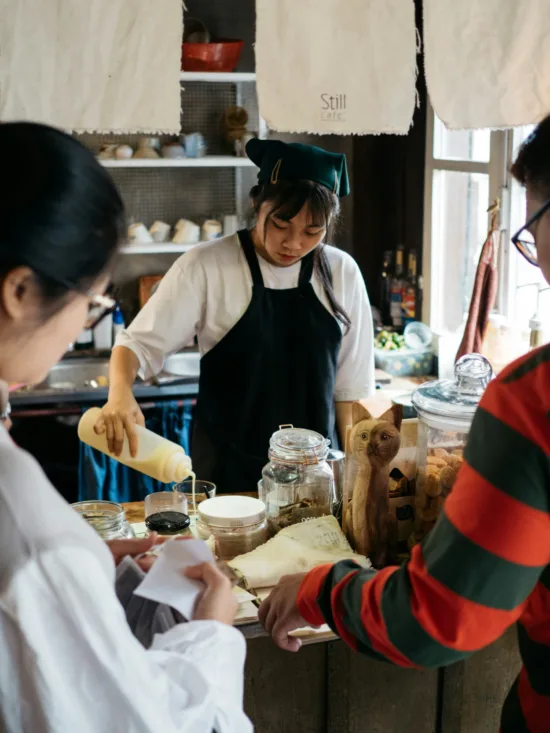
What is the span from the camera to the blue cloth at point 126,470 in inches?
141

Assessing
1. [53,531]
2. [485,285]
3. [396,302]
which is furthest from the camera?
[396,302]

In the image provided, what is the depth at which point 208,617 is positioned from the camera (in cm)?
122

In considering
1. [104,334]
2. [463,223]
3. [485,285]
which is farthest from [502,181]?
[104,334]

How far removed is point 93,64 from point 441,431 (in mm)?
1178

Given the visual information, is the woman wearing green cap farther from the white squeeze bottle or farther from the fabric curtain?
the fabric curtain

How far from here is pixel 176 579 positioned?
4.15ft

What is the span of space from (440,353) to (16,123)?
125 inches

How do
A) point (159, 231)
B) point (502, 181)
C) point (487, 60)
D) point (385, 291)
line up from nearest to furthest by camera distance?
point (487, 60) → point (502, 181) → point (159, 231) → point (385, 291)

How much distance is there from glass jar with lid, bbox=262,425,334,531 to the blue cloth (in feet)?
5.76

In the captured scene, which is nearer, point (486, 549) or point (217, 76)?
point (486, 549)

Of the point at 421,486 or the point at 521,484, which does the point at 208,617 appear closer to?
the point at 521,484

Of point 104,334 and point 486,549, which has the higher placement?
point 486,549

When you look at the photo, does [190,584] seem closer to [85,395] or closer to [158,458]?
[158,458]

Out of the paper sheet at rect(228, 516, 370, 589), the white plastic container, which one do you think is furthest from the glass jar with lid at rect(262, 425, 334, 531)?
the white plastic container
